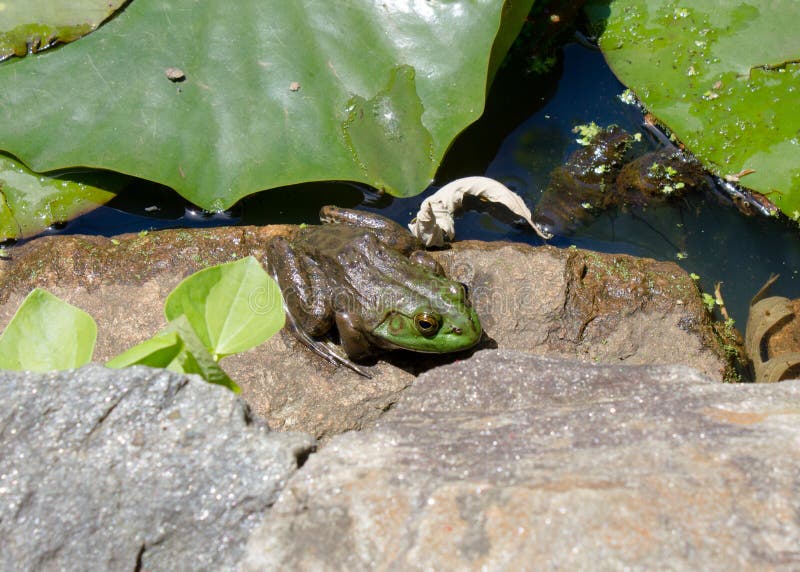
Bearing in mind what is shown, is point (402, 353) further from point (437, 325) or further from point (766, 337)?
point (766, 337)

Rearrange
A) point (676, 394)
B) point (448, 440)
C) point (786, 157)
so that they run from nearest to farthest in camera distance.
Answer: point (448, 440) < point (676, 394) < point (786, 157)

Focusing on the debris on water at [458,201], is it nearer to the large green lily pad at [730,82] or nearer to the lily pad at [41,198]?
the large green lily pad at [730,82]

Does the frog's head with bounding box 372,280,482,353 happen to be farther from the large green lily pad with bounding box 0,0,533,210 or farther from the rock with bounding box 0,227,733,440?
the large green lily pad with bounding box 0,0,533,210

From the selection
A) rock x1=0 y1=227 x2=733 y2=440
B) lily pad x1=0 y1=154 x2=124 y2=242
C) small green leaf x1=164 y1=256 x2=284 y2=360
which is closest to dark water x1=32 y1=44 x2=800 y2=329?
lily pad x1=0 y1=154 x2=124 y2=242

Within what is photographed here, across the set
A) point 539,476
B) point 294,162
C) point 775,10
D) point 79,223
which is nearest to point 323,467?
point 539,476

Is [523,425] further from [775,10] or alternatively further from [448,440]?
[775,10]

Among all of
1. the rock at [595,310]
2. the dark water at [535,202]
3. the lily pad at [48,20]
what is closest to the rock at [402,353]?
the rock at [595,310]
